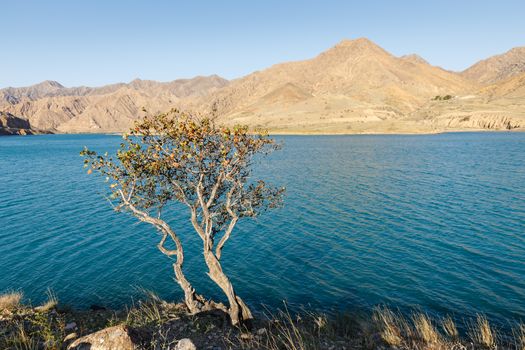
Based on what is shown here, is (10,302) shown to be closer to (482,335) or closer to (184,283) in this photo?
(184,283)

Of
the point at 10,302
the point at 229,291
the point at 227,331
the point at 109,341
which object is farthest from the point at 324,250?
the point at 10,302

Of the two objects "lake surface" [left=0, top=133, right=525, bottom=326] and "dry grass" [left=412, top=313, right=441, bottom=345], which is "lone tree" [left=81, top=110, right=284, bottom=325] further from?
"dry grass" [left=412, top=313, right=441, bottom=345]

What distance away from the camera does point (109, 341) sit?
14.5m

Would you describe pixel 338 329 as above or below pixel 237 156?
below

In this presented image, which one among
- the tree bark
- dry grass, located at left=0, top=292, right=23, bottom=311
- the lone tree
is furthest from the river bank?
the lone tree

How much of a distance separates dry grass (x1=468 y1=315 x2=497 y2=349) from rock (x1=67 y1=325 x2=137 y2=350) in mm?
18484

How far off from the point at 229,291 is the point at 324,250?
1671 centimetres

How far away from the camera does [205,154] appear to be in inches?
804

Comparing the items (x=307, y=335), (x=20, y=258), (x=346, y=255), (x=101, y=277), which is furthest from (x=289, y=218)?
(x=20, y=258)

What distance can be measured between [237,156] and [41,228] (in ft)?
121

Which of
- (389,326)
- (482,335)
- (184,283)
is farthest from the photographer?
(184,283)

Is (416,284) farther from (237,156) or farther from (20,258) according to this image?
(20,258)

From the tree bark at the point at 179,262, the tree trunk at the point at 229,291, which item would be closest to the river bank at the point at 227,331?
the tree trunk at the point at 229,291

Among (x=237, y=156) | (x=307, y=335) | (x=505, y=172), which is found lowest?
(x=505, y=172)
